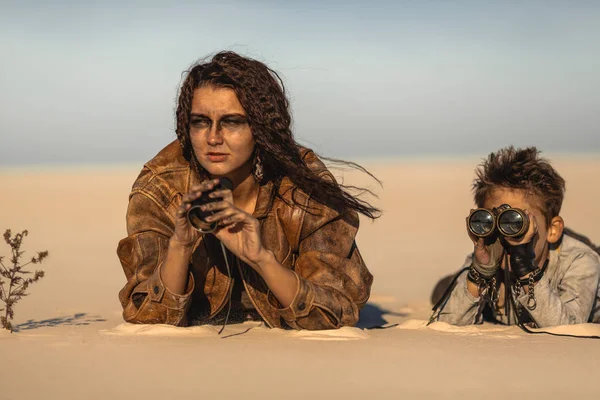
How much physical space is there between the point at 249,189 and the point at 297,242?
0.44 metres

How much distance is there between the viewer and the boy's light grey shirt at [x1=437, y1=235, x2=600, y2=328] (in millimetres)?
6188

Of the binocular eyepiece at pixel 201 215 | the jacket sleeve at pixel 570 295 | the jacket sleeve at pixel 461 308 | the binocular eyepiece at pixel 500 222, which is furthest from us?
the jacket sleeve at pixel 461 308

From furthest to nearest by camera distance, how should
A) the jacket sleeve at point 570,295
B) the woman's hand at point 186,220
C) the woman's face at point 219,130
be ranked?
the jacket sleeve at point 570,295 → the woman's face at point 219,130 → the woman's hand at point 186,220

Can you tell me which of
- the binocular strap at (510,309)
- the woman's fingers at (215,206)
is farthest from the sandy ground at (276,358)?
the woman's fingers at (215,206)

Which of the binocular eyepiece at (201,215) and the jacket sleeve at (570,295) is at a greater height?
the binocular eyepiece at (201,215)

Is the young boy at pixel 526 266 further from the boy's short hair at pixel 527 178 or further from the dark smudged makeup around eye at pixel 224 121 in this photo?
the dark smudged makeup around eye at pixel 224 121

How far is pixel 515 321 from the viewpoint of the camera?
6.64m

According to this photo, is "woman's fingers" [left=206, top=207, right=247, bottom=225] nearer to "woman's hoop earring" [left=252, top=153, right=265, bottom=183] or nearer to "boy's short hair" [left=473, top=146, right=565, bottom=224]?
"woman's hoop earring" [left=252, top=153, right=265, bottom=183]

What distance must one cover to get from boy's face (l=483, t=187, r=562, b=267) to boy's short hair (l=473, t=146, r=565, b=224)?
0.03 meters

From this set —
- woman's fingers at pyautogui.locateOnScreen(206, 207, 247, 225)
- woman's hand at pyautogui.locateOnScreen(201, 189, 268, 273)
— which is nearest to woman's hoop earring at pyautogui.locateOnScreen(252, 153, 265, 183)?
woman's hand at pyautogui.locateOnScreen(201, 189, 268, 273)

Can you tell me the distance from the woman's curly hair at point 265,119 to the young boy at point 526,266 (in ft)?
2.73

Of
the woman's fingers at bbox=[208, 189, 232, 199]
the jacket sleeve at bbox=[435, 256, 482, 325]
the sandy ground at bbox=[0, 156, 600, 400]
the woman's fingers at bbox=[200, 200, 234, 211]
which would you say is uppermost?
the woman's fingers at bbox=[208, 189, 232, 199]

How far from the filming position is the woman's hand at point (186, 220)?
513 cm

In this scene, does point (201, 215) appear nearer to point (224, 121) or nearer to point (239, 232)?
point (239, 232)
